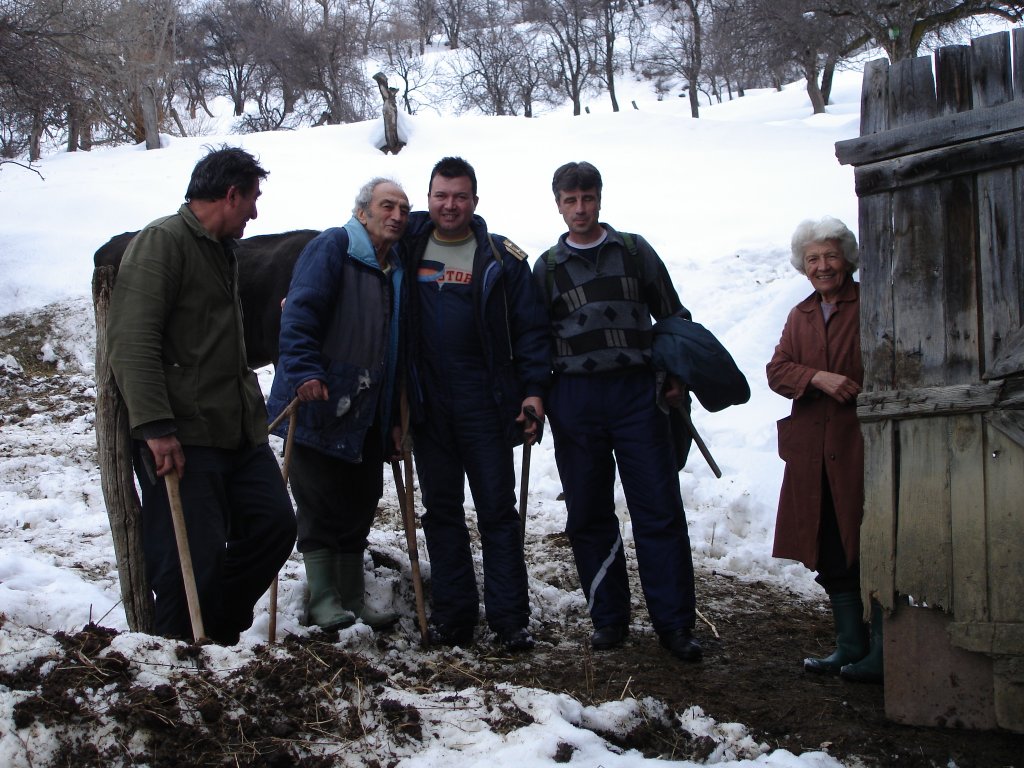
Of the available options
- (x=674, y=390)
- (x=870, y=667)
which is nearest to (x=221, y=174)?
(x=674, y=390)

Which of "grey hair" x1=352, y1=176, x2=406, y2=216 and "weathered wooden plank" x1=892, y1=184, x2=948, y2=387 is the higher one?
"grey hair" x1=352, y1=176, x2=406, y2=216

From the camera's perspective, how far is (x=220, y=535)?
11.8ft

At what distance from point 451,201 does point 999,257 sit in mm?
2200

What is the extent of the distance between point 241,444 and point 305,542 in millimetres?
849

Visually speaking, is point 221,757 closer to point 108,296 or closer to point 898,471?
point 108,296

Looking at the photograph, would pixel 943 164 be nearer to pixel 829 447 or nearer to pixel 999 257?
pixel 999 257

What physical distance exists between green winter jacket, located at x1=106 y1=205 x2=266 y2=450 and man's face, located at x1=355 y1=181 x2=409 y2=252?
2.45 ft

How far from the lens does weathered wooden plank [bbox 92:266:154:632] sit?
12.2ft

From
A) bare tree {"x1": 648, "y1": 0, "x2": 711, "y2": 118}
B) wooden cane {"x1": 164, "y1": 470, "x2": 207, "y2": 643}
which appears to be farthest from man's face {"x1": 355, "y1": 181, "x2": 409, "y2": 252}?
bare tree {"x1": 648, "y1": 0, "x2": 711, "y2": 118}

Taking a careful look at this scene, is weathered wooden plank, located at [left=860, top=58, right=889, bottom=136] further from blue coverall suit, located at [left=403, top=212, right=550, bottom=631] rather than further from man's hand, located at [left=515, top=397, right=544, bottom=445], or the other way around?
man's hand, located at [left=515, top=397, right=544, bottom=445]

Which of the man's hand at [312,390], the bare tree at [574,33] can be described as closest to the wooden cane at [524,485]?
the man's hand at [312,390]

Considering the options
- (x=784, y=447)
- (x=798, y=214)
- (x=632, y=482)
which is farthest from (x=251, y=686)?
(x=798, y=214)

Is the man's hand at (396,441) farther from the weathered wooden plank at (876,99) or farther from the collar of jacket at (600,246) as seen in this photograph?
the weathered wooden plank at (876,99)

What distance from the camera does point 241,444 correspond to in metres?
3.75
